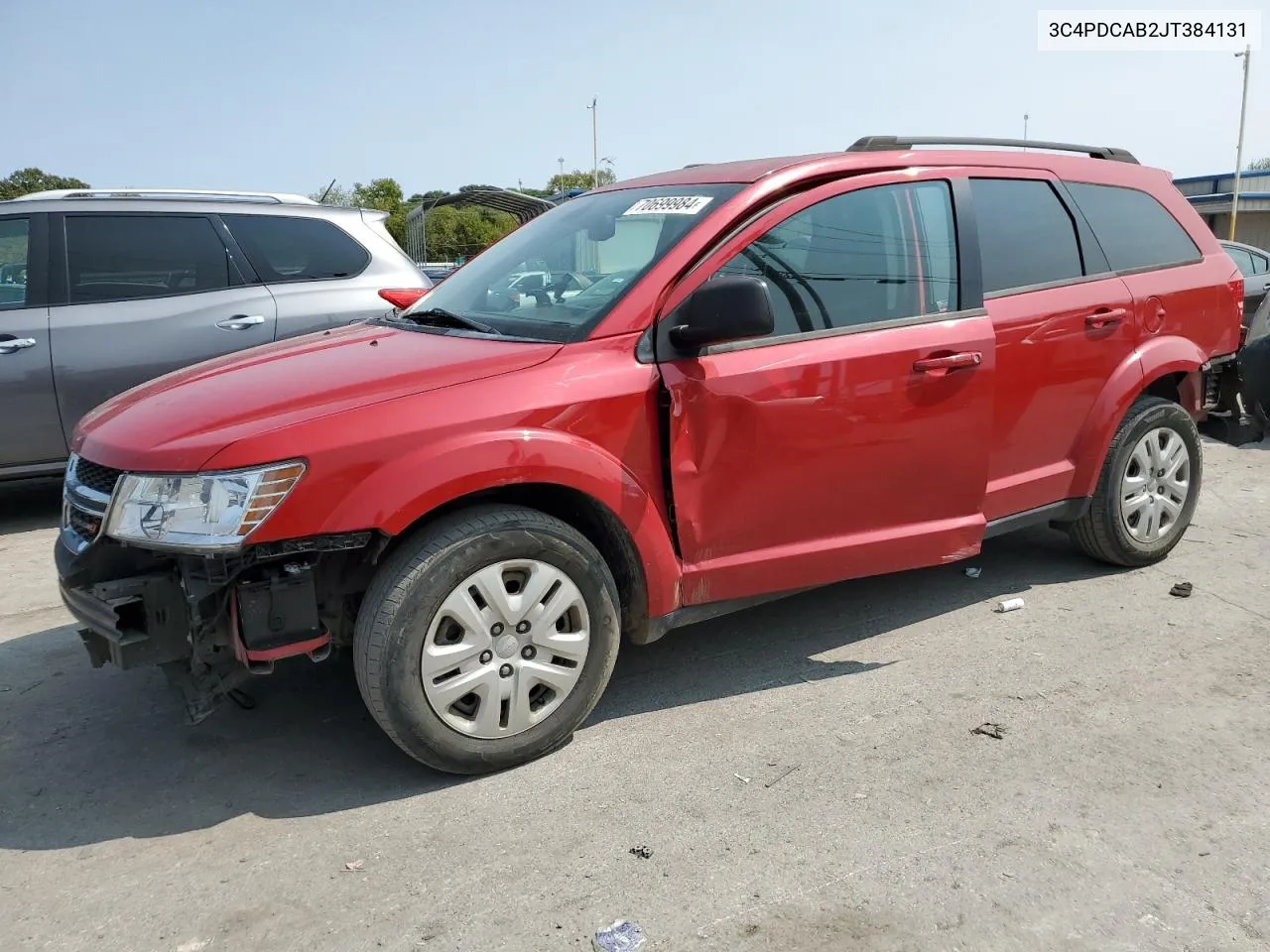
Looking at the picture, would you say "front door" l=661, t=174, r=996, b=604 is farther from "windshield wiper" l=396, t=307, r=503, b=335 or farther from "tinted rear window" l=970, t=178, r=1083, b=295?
"windshield wiper" l=396, t=307, r=503, b=335

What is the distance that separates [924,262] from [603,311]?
1327 millimetres

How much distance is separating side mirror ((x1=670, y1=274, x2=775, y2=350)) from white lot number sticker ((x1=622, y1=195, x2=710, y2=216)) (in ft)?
1.56

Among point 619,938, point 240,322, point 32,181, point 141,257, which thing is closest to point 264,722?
point 619,938

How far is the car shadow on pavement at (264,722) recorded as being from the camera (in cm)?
296

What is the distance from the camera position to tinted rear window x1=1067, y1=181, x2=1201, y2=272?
4488 millimetres

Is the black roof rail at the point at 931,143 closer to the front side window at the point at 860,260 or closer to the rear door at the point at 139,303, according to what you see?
the front side window at the point at 860,260

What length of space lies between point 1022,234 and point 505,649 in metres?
2.73

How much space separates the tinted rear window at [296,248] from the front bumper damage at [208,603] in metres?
3.82

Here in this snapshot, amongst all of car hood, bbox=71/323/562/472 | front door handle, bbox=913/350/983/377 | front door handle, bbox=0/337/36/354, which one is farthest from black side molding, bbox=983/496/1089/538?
front door handle, bbox=0/337/36/354

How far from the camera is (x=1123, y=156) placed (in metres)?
4.90

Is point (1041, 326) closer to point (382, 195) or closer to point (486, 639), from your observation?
point (486, 639)

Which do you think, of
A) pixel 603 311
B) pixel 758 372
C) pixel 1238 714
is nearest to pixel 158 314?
pixel 603 311

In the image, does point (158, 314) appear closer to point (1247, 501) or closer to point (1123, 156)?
point (1123, 156)

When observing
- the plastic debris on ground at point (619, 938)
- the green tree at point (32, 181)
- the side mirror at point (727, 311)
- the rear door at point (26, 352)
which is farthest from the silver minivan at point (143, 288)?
the green tree at point (32, 181)
